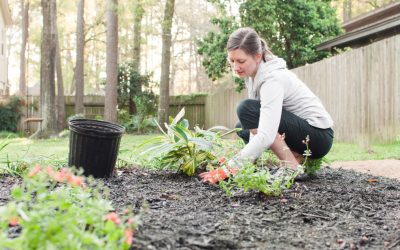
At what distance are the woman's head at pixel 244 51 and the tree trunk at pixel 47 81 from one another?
A: 883 cm

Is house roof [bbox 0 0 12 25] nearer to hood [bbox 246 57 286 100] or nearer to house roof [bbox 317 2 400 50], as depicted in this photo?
house roof [bbox 317 2 400 50]

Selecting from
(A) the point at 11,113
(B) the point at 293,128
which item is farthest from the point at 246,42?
(A) the point at 11,113

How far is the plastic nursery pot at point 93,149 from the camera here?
3477 mm

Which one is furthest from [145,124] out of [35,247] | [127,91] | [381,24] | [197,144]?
[35,247]

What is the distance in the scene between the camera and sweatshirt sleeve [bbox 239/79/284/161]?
2.91m

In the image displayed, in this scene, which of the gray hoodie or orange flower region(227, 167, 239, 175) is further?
the gray hoodie

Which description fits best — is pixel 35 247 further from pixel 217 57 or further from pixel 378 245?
pixel 217 57

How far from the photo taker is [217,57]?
43.0 ft

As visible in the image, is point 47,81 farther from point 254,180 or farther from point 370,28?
point 254,180

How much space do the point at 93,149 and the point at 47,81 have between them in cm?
828

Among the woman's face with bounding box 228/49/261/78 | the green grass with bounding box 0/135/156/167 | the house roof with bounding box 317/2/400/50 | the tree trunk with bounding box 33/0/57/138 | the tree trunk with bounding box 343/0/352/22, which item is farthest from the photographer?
the tree trunk with bounding box 343/0/352/22

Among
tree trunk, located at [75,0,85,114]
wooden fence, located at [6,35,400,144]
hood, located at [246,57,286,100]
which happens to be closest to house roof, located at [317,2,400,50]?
wooden fence, located at [6,35,400,144]

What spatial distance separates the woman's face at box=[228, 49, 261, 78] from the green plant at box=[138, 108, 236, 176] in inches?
20.1

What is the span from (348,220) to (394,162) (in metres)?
2.78
